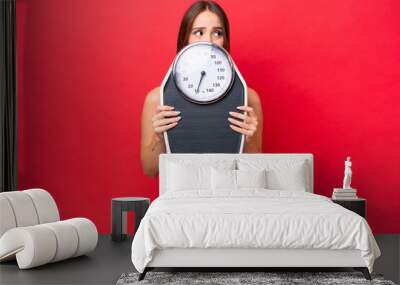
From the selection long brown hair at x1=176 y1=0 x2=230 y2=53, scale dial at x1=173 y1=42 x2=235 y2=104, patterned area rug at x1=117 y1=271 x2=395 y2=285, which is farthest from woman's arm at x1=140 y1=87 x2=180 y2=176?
patterned area rug at x1=117 y1=271 x2=395 y2=285

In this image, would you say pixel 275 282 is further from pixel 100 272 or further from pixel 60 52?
pixel 60 52

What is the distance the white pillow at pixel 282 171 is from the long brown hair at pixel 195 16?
3.89 feet

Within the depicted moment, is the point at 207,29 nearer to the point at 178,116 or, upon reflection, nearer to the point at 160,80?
the point at 160,80

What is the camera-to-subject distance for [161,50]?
6934 mm

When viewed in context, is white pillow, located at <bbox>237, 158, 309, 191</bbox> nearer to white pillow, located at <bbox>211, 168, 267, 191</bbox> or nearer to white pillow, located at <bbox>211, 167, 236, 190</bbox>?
white pillow, located at <bbox>211, 168, 267, 191</bbox>

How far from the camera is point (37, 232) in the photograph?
196 inches

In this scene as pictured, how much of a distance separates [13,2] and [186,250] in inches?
139

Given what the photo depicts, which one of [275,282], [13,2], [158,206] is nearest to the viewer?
[275,282]

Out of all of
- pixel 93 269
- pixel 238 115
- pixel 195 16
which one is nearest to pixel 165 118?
pixel 238 115

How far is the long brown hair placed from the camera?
6504mm

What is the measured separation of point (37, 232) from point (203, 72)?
2245 mm

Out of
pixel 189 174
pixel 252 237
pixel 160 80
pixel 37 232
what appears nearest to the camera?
pixel 252 237

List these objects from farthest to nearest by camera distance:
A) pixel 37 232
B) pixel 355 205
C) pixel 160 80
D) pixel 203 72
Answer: pixel 160 80 < pixel 203 72 < pixel 355 205 < pixel 37 232

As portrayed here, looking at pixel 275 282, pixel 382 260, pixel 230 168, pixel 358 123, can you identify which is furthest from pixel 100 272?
pixel 358 123
